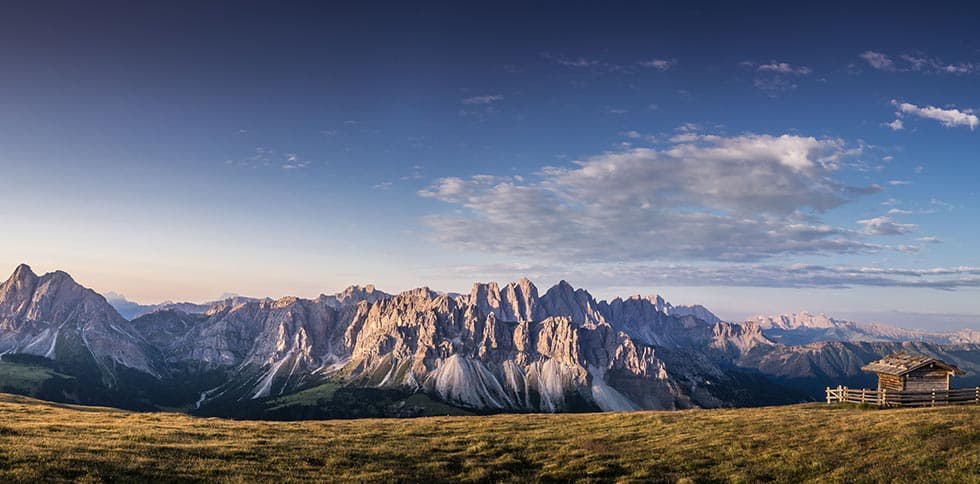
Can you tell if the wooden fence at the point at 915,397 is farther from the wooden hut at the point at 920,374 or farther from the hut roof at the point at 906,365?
the hut roof at the point at 906,365

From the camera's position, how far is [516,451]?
4188 centimetres

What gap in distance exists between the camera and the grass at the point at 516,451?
102ft

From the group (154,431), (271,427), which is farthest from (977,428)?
(154,431)

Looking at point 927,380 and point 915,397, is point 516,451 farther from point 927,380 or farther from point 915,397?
point 927,380

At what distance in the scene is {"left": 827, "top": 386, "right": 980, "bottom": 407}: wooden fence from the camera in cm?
6216

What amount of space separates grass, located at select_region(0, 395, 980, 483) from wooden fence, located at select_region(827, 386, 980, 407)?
681 centimetres

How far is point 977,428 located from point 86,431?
2824 inches

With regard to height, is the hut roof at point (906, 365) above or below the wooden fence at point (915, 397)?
above

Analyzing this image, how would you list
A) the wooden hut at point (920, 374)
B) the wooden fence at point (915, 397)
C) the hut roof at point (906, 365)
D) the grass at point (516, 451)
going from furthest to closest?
1. the wooden hut at point (920, 374)
2. the hut roof at point (906, 365)
3. the wooden fence at point (915, 397)
4. the grass at point (516, 451)

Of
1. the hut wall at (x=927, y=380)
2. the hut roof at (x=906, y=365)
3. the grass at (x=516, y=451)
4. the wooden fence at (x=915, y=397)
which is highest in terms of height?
the hut roof at (x=906, y=365)

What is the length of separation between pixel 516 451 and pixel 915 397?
52780 millimetres

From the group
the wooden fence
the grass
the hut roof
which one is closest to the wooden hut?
the hut roof

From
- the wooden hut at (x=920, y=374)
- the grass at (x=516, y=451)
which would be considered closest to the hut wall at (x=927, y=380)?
the wooden hut at (x=920, y=374)

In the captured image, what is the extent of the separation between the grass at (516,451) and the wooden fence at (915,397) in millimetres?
6805
